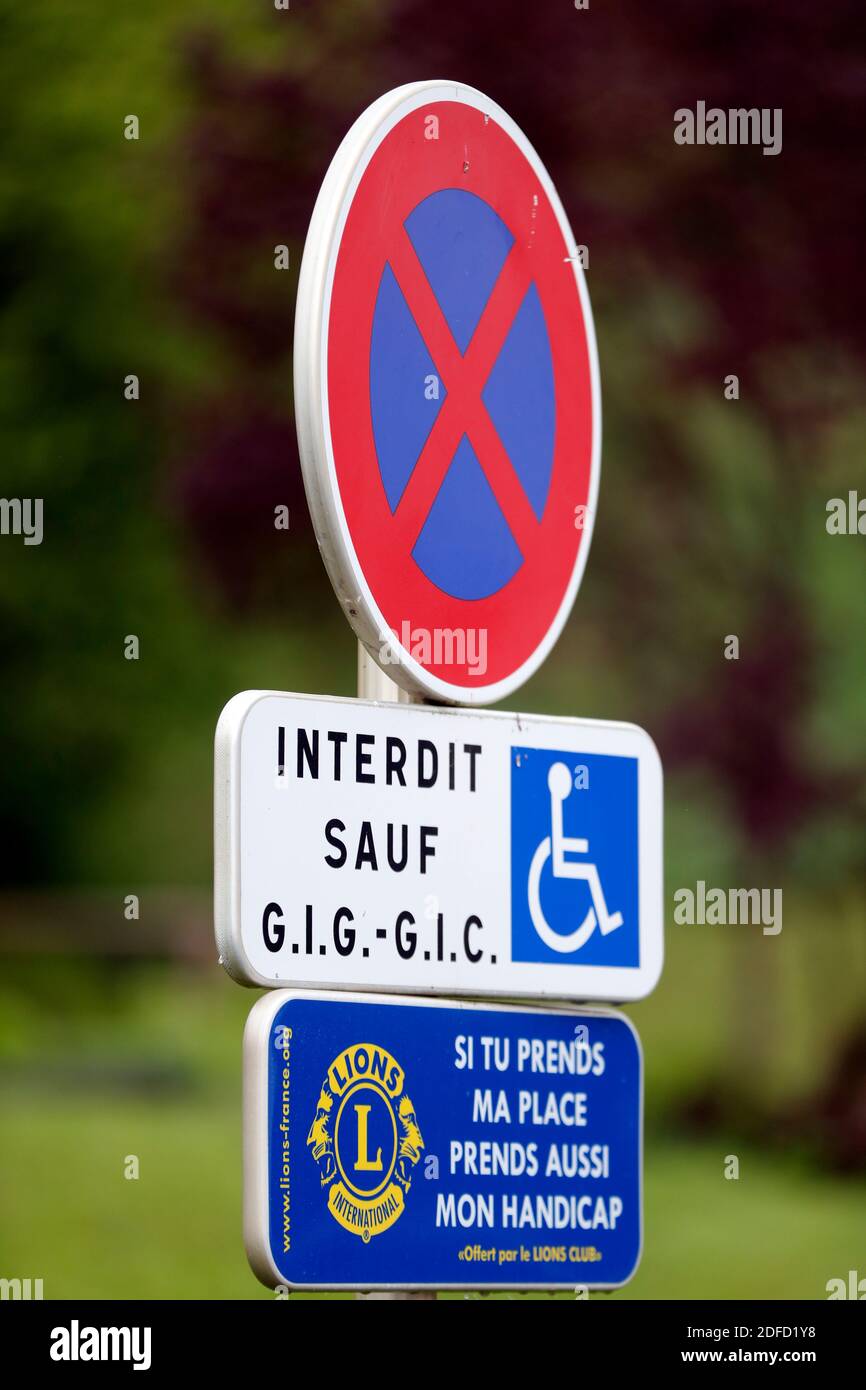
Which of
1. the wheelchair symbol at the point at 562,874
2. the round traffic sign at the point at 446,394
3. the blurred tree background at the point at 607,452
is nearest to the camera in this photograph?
the round traffic sign at the point at 446,394

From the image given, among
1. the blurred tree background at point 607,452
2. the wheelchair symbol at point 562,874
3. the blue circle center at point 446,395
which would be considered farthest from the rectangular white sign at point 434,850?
the blurred tree background at point 607,452

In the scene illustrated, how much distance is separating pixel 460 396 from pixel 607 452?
23.0 feet

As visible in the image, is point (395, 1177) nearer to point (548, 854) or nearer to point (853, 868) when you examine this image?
point (548, 854)

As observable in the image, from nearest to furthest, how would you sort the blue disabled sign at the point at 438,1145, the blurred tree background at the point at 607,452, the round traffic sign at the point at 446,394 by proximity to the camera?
1. the blue disabled sign at the point at 438,1145
2. the round traffic sign at the point at 446,394
3. the blurred tree background at the point at 607,452

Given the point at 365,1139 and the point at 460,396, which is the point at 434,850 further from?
the point at 460,396

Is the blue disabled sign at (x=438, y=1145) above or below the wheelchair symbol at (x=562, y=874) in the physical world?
below

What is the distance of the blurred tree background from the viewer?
24.4 feet

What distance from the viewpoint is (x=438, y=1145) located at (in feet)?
7.07

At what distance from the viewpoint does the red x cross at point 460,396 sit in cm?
222

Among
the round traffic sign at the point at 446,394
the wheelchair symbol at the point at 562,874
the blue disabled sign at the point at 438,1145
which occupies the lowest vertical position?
the blue disabled sign at the point at 438,1145

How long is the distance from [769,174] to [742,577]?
1818mm

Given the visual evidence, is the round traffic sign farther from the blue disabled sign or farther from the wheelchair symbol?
the blue disabled sign

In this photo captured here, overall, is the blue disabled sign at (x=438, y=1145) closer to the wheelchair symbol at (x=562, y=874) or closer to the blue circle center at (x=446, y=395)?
the wheelchair symbol at (x=562, y=874)

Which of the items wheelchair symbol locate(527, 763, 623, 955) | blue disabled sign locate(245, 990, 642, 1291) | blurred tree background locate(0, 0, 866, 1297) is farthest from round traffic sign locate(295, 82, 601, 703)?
blurred tree background locate(0, 0, 866, 1297)
